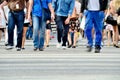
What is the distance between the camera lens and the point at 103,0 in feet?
49.4

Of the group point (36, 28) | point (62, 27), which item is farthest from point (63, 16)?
point (36, 28)

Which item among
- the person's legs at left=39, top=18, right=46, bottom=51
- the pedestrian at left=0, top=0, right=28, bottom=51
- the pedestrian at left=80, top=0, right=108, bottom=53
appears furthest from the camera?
the pedestrian at left=0, top=0, right=28, bottom=51

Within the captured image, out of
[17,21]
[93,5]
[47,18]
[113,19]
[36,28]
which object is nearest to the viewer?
[93,5]

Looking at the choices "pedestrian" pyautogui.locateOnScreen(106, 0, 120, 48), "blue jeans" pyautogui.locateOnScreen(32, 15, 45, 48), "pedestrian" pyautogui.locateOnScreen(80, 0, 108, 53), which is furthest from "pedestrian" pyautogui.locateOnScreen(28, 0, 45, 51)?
"pedestrian" pyautogui.locateOnScreen(106, 0, 120, 48)

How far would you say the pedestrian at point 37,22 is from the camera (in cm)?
1561

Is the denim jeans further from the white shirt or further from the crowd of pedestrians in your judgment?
the white shirt

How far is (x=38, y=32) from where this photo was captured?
15812 millimetres

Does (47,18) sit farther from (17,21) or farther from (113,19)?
(113,19)

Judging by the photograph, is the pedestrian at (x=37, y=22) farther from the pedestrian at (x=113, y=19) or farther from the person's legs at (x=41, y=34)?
the pedestrian at (x=113, y=19)

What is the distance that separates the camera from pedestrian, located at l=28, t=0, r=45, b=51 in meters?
15.6

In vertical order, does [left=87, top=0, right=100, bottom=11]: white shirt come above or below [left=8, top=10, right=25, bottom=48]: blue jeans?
above

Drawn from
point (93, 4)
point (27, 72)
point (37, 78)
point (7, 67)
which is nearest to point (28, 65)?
point (7, 67)

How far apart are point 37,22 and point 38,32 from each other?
0.31m

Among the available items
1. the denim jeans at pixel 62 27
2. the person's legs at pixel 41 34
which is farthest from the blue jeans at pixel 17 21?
the denim jeans at pixel 62 27
